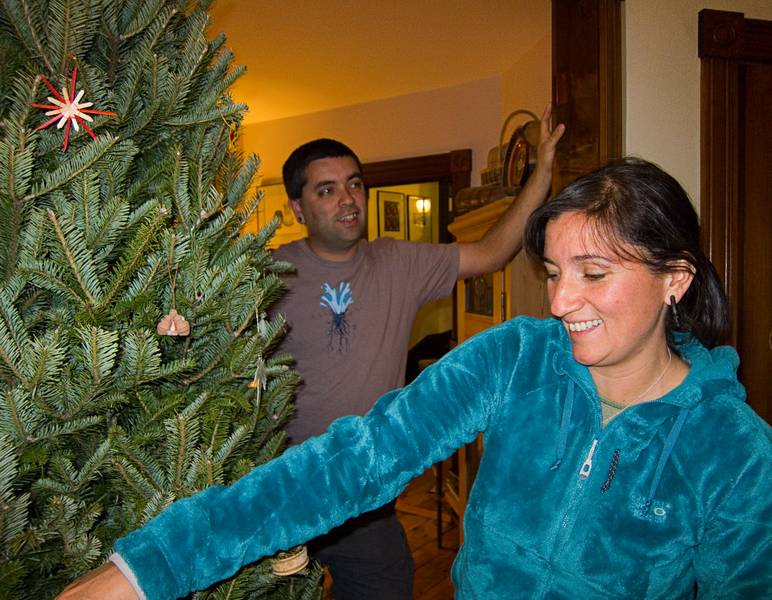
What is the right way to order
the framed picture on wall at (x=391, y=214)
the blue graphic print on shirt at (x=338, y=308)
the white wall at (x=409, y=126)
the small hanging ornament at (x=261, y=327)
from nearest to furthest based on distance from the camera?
the small hanging ornament at (x=261, y=327), the blue graphic print on shirt at (x=338, y=308), the white wall at (x=409, y=126), the framed picture on wall at (x=391, y=214)

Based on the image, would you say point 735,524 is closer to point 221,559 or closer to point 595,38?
point 221,559

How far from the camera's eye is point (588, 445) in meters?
1.00

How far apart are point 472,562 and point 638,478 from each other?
13.7 inches

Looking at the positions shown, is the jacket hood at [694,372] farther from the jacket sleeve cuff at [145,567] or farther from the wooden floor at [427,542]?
the wooden floor at [427,542]

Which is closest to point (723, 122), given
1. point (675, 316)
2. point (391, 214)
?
point (675, 316)

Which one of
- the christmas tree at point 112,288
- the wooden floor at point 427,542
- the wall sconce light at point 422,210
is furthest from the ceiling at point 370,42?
the wooden floor at point 427,542

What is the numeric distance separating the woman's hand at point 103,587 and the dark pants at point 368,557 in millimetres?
1097

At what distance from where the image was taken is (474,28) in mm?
3402

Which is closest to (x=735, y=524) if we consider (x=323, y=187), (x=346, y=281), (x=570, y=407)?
(x=570, y=407)

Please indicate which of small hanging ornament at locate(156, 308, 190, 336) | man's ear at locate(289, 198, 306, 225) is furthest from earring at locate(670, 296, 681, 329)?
man's ear at locate(289, 198, 306, 225)

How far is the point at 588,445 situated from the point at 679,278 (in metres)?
0.37

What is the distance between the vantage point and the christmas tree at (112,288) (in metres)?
0.74

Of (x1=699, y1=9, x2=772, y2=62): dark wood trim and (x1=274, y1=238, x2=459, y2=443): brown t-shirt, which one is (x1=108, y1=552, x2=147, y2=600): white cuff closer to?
(x1=274, y1=238, x2=459, y2=443): brown t-shirt

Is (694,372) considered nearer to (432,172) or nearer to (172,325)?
(172,325)
